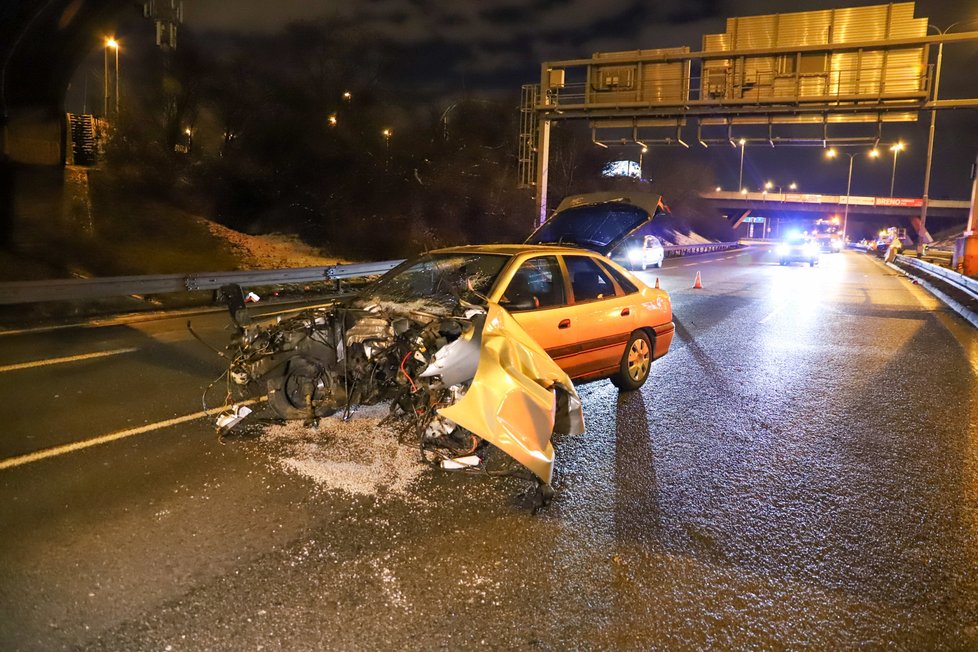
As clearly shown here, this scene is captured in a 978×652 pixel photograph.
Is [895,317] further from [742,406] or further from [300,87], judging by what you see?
[300,87]

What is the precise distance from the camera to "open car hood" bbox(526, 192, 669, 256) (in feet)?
31.8

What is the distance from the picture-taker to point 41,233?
18656 mm

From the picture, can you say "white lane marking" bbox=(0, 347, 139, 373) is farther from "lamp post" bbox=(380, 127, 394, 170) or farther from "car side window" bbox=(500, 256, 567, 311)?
"lamp post" bbox=(380, 127, 394, 170)

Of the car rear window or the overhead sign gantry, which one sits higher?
the overhead sign gantry

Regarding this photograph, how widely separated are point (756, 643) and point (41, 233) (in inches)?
817

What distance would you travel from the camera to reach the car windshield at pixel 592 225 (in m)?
9.74

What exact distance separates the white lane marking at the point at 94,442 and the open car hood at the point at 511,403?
2146 millimetres

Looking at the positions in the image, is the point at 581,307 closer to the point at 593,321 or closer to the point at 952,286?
the point at 593,321

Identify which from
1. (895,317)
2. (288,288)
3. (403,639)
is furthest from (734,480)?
(288,288)

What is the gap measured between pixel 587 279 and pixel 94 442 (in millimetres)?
4361

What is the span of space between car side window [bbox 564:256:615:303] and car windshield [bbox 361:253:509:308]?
75 cm

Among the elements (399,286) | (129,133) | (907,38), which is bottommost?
(399,286)

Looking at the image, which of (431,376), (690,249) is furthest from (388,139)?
(431,376)

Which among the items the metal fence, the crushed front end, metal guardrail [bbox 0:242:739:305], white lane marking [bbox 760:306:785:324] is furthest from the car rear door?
the metal fence
